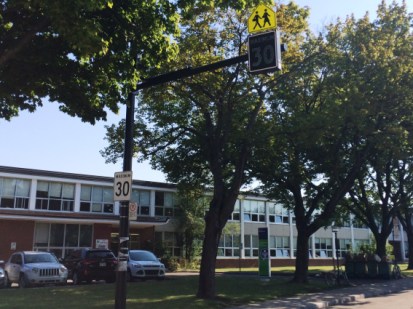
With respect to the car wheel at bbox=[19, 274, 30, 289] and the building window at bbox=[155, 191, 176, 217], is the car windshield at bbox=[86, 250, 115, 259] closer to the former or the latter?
the car wheel at bbox=[19, 274, 30, 289]

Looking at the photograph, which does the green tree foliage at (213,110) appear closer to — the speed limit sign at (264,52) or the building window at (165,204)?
the speed limit sign at (264,52)

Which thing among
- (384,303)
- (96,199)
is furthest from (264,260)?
(96,199)

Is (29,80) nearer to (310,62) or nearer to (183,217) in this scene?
(310,62)

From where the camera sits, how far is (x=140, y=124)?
63.8 ft

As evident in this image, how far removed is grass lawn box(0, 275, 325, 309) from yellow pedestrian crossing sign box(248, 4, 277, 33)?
8271 millimetres

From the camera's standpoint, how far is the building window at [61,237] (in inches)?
1364

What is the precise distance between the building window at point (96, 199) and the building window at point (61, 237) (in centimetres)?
149

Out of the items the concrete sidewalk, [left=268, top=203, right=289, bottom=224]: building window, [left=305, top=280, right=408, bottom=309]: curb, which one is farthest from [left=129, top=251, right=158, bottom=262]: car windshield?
[left=268, top=203, right=289, bottom=224]: building window

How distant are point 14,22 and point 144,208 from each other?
3107 centimetres

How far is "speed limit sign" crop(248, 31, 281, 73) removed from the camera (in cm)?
912

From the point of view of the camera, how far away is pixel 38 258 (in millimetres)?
21625

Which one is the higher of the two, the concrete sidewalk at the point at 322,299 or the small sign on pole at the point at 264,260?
the small sign on pole at the point at 264,260

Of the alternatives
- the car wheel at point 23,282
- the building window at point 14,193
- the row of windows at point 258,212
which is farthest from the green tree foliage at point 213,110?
the row of windows at point 258,212

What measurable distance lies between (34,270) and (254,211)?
100ft
